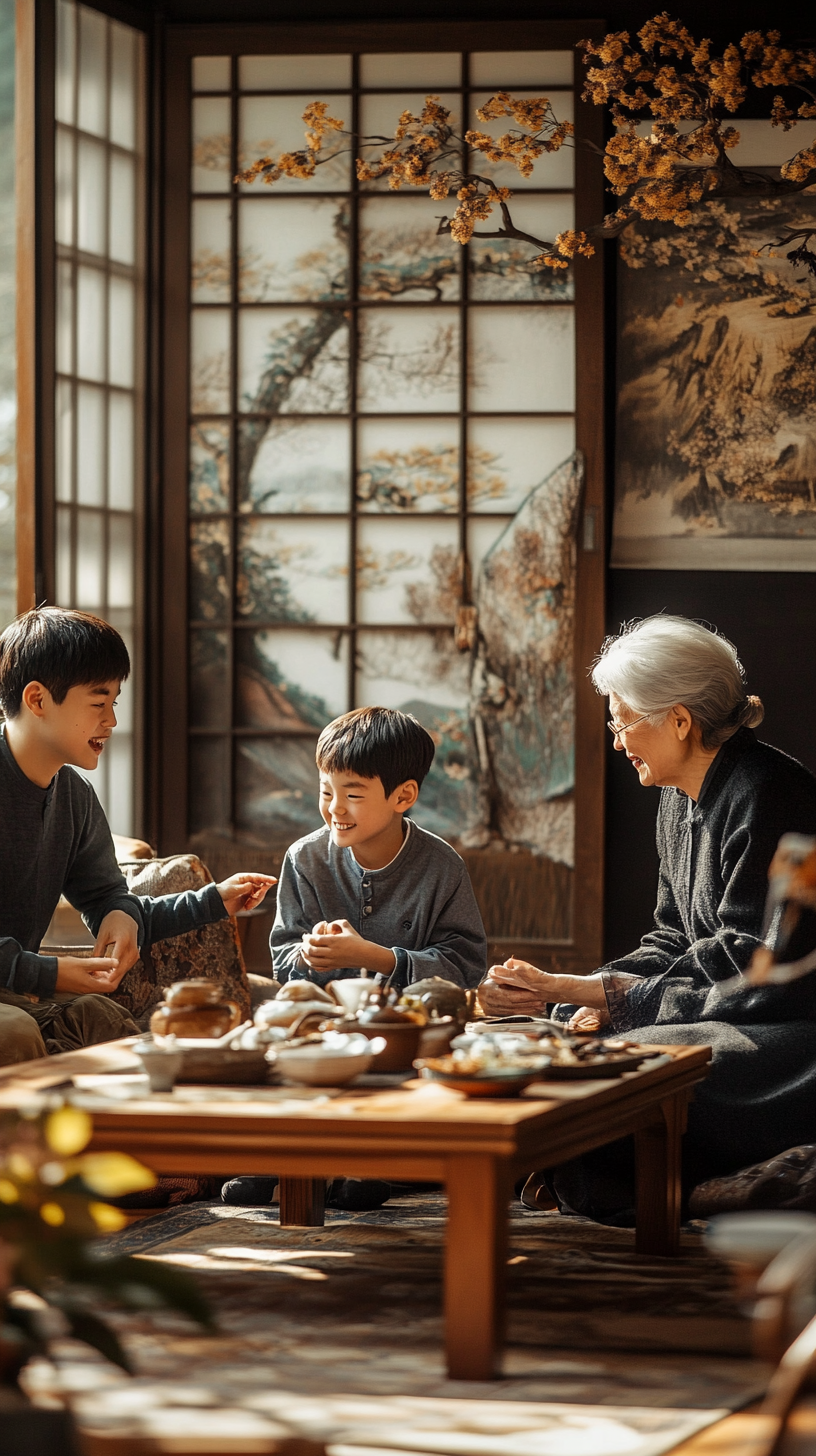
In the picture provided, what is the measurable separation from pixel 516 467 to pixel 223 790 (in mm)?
1221

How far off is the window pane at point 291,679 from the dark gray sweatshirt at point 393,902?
166 centimetres

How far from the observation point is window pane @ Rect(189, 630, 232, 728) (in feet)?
16.1

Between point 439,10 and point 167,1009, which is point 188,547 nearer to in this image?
point 439,10

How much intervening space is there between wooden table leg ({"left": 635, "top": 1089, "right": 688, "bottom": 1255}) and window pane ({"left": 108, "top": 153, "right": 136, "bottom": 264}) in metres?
3.04

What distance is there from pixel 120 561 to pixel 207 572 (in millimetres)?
256

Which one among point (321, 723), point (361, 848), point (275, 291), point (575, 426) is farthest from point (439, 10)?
point (361, 848)

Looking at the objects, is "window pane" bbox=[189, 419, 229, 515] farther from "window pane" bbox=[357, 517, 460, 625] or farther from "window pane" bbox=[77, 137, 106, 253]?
"window pane" bbox=[77, 137, 106, 253]

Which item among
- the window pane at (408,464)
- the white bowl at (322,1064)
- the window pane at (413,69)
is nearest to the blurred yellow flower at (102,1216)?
the white bowl at (322,1064)

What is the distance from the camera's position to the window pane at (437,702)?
4789 mm

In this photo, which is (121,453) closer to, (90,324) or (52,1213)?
(90,324)

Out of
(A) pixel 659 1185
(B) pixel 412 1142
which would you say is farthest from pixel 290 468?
(B) pixel 412 1142

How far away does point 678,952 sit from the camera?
3078 millimetres

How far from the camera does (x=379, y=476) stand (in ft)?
15.9

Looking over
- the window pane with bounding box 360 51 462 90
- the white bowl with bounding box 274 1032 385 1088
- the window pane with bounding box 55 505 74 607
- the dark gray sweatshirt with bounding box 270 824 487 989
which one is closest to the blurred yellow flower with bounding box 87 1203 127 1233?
the white bowl with bounding box 274 1032 385 1088
